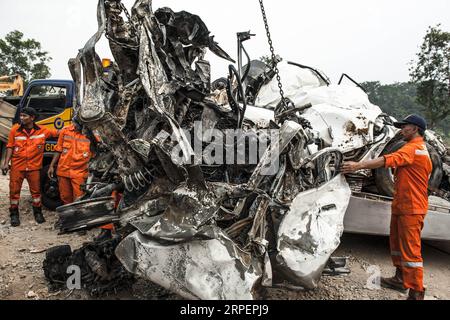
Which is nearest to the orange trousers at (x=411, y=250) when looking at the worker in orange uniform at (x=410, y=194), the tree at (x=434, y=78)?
the worker in orange uniform at (x=410, y=194)

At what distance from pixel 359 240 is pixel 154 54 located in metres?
3.36

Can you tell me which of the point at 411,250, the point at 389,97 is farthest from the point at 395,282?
the point at 389,97

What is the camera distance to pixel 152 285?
304cm

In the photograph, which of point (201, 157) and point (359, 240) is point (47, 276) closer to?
point (201, 157)

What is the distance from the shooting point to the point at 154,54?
2.76m

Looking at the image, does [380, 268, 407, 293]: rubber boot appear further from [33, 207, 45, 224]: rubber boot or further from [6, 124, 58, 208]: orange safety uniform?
[6, 124, 58, 208]: orange safety uniform

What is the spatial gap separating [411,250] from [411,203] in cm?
40

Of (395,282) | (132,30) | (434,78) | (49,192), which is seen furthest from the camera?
(434,78)

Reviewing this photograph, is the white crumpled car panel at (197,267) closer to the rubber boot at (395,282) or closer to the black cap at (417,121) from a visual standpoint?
the rubber boot at (395,282)

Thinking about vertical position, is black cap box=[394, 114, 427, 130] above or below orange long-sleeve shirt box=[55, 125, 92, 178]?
above

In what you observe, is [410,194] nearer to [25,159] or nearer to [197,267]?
[197,267]

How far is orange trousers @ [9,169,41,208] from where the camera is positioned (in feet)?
15.6

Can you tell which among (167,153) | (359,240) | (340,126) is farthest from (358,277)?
(167,153)

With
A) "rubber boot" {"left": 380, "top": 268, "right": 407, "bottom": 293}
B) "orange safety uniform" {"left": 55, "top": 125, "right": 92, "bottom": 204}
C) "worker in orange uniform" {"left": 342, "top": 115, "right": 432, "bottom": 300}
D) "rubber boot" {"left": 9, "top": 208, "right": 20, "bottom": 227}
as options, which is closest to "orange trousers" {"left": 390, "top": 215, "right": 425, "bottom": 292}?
"worker in orange uniform" {"left": 342, "top": 115, "right": 432, "bottom": 300}
